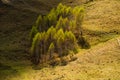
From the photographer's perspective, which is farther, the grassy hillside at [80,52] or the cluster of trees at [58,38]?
the cluster of trees at [58,38]

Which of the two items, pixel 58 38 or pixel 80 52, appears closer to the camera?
pixel 58 38

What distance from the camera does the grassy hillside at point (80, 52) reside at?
953 inches

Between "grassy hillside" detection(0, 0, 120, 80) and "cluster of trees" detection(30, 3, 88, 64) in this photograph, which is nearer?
"grassy hillside" detection(0, 0, 120, 80)

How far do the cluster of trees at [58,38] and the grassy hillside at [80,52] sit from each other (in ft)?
3.70

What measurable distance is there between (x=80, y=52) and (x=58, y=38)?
2.61 m

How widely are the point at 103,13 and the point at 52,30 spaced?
1077 centimetres

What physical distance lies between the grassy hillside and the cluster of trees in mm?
1128

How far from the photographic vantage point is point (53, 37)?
92.5ft

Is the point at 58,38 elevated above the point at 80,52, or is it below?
above

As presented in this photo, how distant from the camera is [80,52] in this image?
2830cm

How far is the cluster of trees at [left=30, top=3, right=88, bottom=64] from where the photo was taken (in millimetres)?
27562

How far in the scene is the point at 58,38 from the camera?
27.9m

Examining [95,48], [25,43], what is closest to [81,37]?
[95,48]

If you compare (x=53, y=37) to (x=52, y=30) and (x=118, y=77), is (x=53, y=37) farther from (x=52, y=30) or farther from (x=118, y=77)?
(x=118, y=77)
